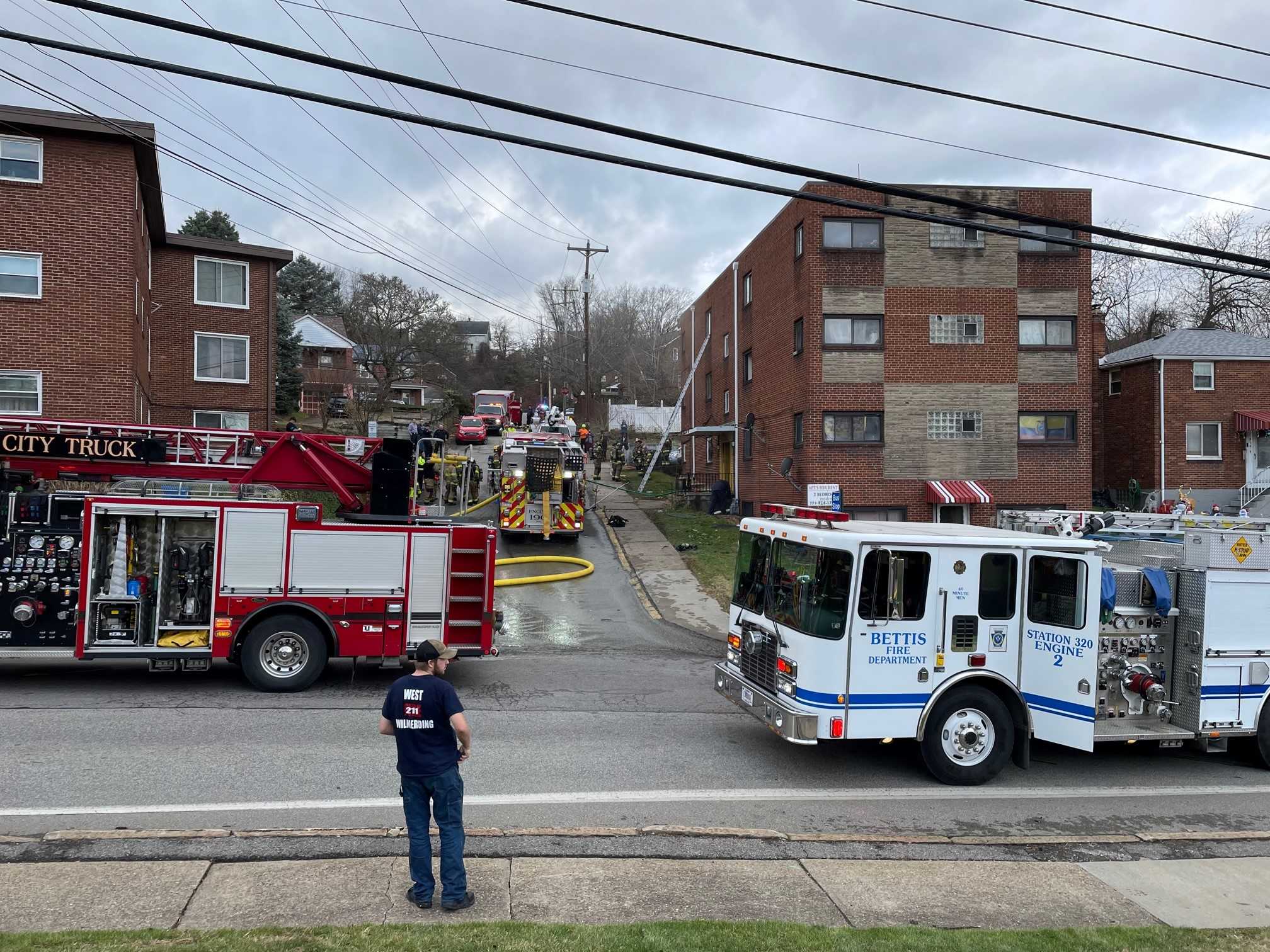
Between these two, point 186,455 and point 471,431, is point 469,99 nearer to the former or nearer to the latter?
point 186,455

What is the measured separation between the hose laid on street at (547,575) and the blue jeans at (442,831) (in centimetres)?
1371

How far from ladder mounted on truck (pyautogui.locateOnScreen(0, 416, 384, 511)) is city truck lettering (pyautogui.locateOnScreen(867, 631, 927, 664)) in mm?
7508

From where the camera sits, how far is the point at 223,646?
10.9m

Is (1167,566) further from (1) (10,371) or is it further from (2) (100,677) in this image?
(1) (10,371)

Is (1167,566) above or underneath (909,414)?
underneath

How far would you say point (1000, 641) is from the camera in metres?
8.32

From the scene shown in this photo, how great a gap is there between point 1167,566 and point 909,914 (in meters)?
5.00

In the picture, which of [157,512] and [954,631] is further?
[157,512]

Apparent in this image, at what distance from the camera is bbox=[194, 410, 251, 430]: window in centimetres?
2833

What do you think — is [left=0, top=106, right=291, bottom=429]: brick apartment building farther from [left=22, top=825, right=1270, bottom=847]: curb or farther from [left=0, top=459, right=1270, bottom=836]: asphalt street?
[left=22, top=825, right=1270, bottom=847]: curb

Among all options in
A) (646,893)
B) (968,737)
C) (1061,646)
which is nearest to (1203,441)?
(1061,646)

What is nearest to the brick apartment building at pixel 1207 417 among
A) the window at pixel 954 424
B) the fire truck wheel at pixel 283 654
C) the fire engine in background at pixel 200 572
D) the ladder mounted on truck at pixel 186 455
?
the window at pixel 954 424

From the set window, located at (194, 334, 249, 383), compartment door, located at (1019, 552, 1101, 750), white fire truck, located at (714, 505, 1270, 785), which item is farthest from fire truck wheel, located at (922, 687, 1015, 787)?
window, located at (194, 334, 249, 383)

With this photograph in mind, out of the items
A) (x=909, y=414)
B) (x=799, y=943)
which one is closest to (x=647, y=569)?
(x=909, y=414)
